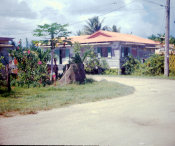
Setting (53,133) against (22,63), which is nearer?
(53,133)

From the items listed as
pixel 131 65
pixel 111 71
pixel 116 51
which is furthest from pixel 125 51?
pixel 131 65

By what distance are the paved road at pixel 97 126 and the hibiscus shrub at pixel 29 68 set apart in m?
5.63

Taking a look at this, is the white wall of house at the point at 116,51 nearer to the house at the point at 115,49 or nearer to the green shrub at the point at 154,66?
the house at the point at 115,49

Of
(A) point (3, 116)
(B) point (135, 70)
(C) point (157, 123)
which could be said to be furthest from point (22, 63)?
(B) point (135, 70)

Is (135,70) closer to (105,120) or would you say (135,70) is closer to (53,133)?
(105,120)

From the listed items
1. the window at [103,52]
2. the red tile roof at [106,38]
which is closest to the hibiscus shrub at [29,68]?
the red tile roof at [106,38]

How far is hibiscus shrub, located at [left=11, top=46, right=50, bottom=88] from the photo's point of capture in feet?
40.2

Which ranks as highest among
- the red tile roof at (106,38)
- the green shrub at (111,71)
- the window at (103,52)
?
the red tile roof at (106,38)

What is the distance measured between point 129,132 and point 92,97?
4.09 metres

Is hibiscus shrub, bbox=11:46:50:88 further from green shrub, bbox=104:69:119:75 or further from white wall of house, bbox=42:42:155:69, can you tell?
green shrub, bbox=104:69:119:75

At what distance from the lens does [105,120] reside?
5.69 metres

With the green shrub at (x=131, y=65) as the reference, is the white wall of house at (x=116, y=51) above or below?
above

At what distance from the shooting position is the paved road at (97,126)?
430cm

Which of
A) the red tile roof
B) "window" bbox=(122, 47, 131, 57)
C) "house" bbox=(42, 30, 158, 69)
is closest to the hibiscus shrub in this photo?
"house" bbox=(42, 30, 158, 69)
